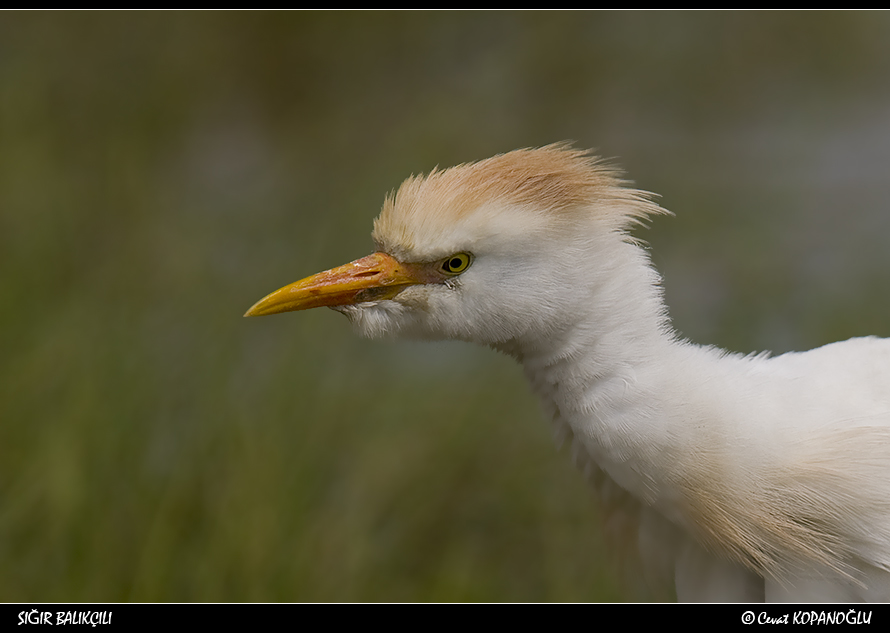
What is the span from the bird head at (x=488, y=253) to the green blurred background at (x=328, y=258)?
0.62 m

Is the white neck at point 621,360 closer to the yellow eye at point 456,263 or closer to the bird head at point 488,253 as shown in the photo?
the bird head at point 488,253

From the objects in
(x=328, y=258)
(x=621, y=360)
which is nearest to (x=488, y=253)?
(x=621, y=360)

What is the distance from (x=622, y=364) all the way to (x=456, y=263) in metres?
0.23

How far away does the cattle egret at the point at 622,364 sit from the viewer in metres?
0.88

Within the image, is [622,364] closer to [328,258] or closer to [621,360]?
[621,360]

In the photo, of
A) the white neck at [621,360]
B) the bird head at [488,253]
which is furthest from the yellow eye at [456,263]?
the white neck at [621,360]

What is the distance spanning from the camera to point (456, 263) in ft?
3.00

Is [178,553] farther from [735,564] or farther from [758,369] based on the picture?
[758,369]

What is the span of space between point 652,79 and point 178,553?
2.64 meters

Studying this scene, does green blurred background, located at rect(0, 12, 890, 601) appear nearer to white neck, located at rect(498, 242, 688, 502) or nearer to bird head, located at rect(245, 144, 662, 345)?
white neck, located at rect(498, 242, 688, 502)

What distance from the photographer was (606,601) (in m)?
1.79

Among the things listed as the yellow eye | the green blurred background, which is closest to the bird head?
the yellow eye

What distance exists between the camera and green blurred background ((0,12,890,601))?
176cm
